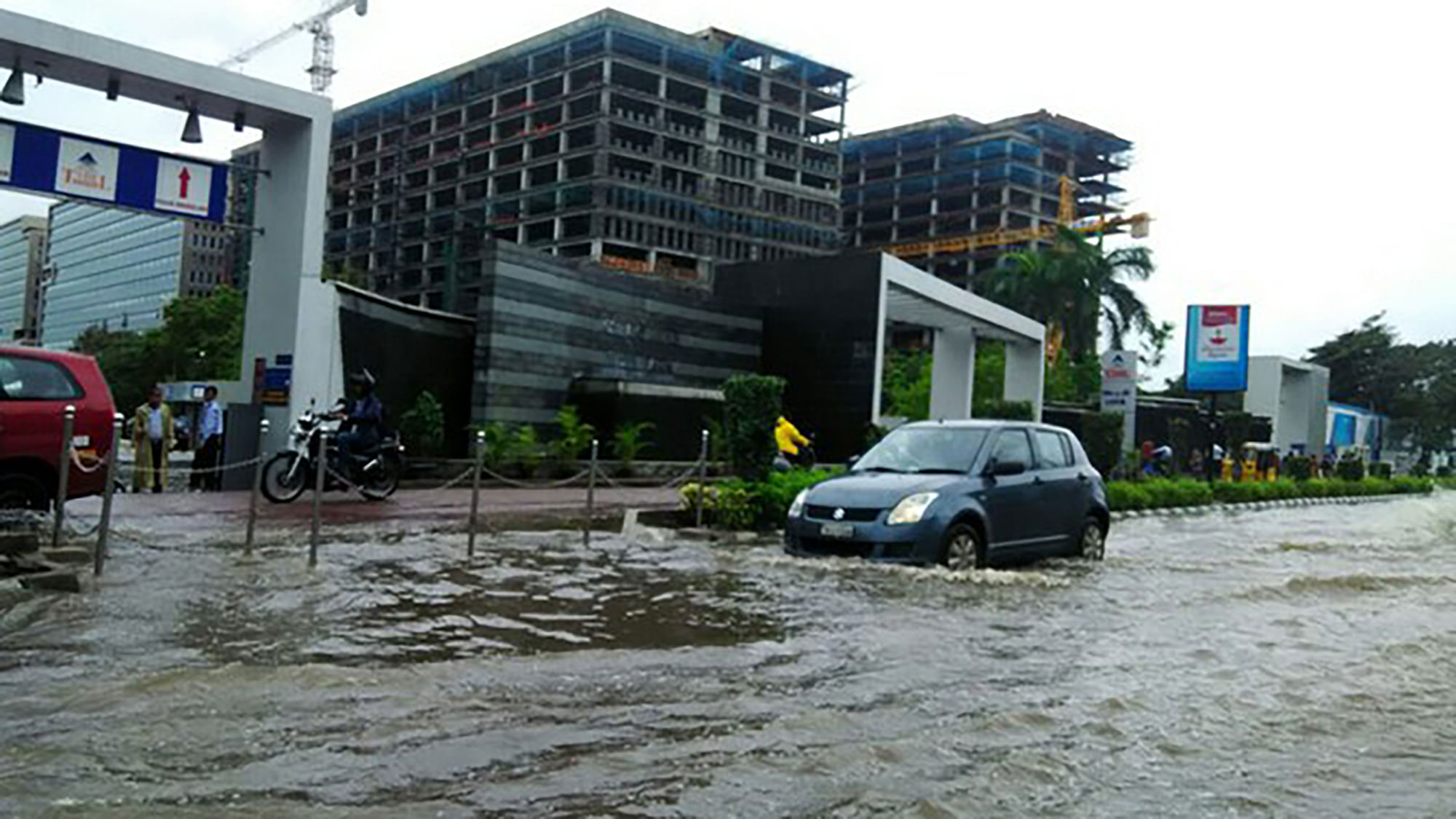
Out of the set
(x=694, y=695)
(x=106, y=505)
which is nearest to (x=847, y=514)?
(x=694, y=695)

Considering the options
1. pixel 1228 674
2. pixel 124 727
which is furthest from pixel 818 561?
pixel 124 727

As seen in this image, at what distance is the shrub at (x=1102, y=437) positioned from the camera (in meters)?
26.0

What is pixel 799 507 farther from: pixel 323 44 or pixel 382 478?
pixel 323 44

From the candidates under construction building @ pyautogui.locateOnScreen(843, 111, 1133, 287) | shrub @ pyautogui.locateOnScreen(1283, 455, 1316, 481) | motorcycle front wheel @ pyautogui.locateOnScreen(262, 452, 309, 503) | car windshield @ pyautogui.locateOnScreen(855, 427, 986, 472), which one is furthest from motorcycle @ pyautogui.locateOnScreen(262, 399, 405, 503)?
under construction building @ pyautogui.locateOnScreen(843, 111, 1133, 287)

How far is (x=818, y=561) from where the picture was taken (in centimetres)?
1059

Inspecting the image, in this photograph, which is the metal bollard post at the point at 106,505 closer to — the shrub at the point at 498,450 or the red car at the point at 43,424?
the red car at the point at 43,424

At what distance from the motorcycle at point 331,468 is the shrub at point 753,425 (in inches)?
187

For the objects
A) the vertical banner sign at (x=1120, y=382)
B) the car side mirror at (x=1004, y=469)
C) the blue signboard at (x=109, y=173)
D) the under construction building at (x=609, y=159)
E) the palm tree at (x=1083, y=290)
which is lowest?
the car side mirror at (x=1004, y=469)

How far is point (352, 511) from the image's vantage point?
14133 millimetres

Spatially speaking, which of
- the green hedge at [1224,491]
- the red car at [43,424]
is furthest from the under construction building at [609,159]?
the red car at [43,424]

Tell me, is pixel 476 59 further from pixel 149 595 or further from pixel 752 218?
pixel 149 595

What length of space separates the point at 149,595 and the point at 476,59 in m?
95.9

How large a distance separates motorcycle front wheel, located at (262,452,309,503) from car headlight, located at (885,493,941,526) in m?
8.26

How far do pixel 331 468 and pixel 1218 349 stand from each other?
1266 inches
